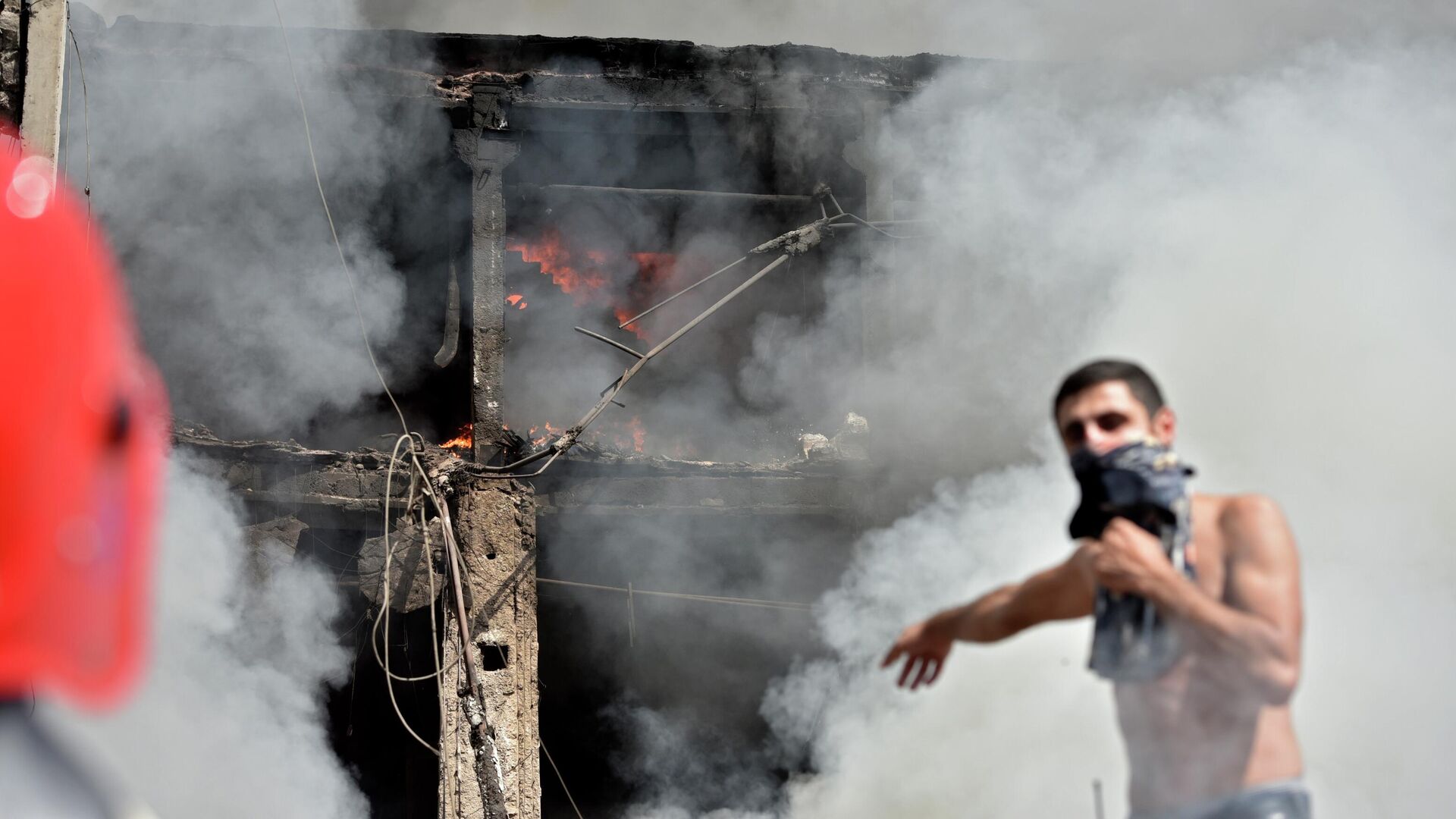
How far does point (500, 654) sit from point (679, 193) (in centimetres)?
418

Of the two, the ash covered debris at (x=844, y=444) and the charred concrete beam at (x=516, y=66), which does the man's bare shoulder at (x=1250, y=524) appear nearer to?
the ash covered debris at (x=844, y=444)

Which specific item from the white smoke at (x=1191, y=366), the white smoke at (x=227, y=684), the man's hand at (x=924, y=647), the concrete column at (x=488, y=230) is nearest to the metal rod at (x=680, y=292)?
the concrete column at (x=488, y=230)

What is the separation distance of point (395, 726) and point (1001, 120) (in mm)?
6771

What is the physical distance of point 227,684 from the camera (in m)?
7.84

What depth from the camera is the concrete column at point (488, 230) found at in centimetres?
924

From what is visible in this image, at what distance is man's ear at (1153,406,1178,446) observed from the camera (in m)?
3.12

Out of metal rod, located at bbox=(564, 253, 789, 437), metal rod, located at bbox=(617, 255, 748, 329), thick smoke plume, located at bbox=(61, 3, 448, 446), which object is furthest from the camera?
metal rod, located at bbox=(617, 255, 748, 329)

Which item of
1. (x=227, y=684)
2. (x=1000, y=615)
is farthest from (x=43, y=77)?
(x=1000, y=615)

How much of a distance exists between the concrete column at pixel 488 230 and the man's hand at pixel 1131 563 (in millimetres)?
6874

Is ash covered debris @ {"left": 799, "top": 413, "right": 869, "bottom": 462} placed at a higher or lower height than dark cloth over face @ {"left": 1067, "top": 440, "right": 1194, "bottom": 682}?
higher

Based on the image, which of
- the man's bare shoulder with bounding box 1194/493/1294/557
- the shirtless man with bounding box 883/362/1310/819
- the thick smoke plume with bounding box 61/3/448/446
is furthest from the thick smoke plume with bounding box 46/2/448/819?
the man's bare shoulder with bounding box 1194/493/1294/557

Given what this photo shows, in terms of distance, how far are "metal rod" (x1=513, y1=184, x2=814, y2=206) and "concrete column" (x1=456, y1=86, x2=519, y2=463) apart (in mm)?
626

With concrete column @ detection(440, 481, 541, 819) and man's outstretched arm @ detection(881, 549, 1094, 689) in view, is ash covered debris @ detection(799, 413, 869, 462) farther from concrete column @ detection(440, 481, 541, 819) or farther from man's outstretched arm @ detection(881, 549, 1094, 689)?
man's outstretched arm @ detection(881, 549, 1094, 689)

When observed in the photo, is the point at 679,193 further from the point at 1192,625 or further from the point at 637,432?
the point at 1192,625
